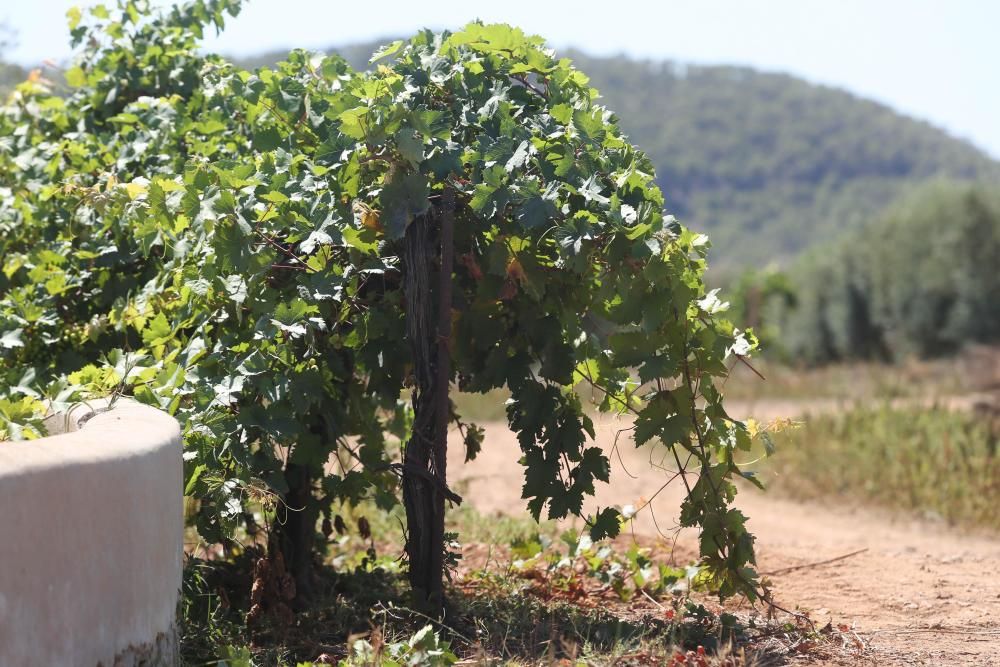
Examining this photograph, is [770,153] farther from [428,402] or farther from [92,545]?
[92,545]

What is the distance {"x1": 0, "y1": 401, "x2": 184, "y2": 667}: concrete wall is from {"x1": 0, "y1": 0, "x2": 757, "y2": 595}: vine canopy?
16.7 inches

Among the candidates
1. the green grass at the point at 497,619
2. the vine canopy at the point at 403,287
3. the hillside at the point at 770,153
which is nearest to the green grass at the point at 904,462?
the green grass at the point at 497,619

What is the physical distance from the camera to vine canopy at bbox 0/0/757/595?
129 inches

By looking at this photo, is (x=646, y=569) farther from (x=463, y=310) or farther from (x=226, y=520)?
(x=226, y=520)

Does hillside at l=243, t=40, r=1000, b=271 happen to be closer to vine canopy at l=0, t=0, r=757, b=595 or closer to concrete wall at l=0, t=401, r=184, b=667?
vine canopy at l=0, t=0, r=757, b=595

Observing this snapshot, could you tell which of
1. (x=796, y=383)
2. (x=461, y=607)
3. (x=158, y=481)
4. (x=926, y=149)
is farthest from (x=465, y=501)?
(x=926, y=149)

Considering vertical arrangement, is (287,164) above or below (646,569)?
above

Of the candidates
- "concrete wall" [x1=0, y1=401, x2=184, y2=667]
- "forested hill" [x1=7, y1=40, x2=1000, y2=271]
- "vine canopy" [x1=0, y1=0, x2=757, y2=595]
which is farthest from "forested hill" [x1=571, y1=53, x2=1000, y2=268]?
"concrete wall" [x1=0, y1=401, x2=184, y2=667]

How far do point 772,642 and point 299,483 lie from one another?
169 centimetres

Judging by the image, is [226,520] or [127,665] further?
[226,520]

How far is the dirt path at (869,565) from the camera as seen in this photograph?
12.0 feet

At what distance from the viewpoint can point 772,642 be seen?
3.45 metres

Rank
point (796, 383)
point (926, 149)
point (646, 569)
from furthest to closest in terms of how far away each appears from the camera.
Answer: point (926, 149), point (796, 383), point (646, 569)

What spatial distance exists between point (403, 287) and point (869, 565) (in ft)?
9.05
